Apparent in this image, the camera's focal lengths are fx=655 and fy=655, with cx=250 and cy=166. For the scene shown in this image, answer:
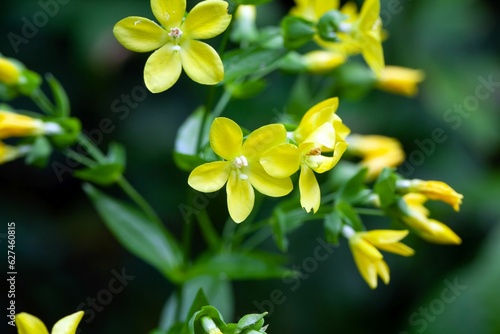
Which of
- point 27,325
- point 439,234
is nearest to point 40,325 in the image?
point 27,325

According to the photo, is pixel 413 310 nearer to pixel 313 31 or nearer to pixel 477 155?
pixel 477 155

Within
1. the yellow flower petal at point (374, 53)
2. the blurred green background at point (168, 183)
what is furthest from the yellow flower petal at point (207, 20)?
the blurred green background at point (168, 183)

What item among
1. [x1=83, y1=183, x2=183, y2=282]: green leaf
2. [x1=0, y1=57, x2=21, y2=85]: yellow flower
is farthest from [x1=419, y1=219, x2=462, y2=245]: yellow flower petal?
[x1=0, y1=57, x2=21, y2=85]: yellow flower

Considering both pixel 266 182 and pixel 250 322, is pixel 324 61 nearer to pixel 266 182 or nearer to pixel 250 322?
pixel 266 182

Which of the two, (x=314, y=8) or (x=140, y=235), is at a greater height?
(x=314, y=8)

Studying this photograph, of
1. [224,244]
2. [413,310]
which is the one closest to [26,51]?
[224,244]

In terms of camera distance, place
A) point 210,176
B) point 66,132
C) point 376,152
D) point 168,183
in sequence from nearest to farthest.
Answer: point 210,176 → point 66,132 → point 376,152 → point 168,183

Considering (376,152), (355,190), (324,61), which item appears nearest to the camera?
(355,190)

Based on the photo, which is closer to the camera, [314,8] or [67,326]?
[67,326]
